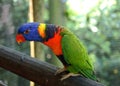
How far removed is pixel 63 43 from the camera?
1502 millimetres

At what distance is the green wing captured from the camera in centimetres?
149

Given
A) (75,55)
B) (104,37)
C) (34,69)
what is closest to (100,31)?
(104,37)

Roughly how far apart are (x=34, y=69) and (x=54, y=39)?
0.19m

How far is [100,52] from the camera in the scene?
4.55 meters

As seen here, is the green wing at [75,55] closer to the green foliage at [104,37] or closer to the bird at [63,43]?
the bird at [63,43]

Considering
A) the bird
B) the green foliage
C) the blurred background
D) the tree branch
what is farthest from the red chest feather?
the green foliage

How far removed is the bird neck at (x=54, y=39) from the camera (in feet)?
4.75

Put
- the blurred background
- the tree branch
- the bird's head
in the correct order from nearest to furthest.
Answer: the tree branch → the bird's head → the blurred background

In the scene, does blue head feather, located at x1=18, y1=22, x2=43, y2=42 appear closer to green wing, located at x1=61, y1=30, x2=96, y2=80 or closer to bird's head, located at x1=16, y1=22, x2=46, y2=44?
bird's head, located at x1=16, y1=22, x2=46, y2=44

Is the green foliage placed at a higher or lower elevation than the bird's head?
lower

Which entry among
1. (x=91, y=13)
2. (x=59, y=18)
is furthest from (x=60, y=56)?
(x=91, y=13)

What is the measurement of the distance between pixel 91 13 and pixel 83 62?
3.45m

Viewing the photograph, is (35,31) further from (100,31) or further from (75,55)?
(100,31)

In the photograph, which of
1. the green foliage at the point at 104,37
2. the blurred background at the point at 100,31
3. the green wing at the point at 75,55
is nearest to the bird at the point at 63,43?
the green wing at the point at 75,55
